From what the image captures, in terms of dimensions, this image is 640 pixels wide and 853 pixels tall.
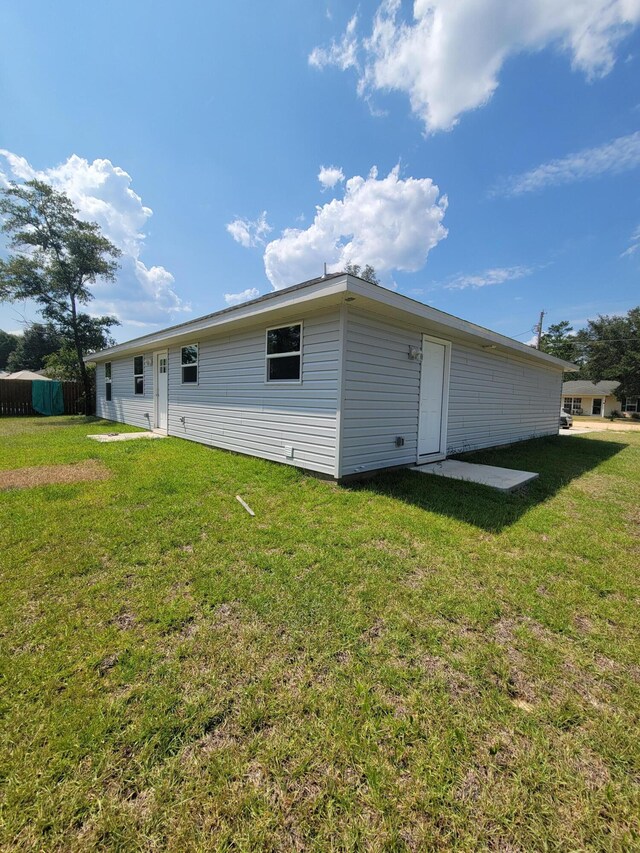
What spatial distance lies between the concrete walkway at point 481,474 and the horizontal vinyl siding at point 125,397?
871 centimetres

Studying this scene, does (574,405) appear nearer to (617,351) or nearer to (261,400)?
(617,351)

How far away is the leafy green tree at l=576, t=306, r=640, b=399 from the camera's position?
98.5 ft

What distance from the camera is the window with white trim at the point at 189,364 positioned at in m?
8.32

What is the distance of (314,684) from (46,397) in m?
20.0

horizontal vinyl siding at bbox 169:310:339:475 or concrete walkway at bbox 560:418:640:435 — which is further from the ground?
horizontal vinyl siding at bbox 169:310:339:475

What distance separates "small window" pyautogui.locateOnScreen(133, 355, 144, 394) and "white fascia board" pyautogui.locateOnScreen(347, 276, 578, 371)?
29.9 feet

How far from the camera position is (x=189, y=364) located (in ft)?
28.0

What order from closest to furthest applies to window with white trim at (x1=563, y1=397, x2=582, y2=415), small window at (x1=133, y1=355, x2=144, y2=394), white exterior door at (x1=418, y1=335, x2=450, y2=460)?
white exterior door at (x1=418, y1=335, x2=450, y2=460), small window at (x1=133, y1=355, x2=144, y2=394), window with white trim at (x1=563, y1=397, x2=582, y2=415)

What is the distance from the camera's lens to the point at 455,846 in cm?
113

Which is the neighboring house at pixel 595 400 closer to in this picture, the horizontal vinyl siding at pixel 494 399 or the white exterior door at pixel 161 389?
the horizontal vinyl siding at pixel 494 399

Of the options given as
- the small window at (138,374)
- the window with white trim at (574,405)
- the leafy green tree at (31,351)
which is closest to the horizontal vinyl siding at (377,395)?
the small window at (138,374)

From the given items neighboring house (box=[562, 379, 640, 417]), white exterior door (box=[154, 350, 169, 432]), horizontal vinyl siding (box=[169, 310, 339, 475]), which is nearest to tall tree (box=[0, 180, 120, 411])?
white exterior door (box=[154, 350, 169, 432])

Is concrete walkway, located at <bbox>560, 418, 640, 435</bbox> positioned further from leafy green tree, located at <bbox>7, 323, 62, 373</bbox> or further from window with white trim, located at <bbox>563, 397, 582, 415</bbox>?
leafy green tree, located at <bbox>7, 323, 62, 373</bbox>

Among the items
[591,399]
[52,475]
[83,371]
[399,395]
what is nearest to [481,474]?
[399,395]
